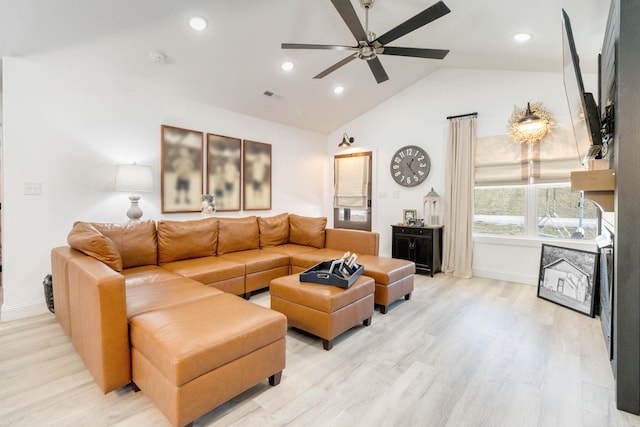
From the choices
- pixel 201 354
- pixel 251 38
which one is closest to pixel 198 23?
pixel 251 38

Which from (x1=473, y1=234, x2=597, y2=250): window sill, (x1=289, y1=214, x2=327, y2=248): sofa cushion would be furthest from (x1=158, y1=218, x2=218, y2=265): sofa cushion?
(x1=473, y1=234, x2=597, y2=250): window sill

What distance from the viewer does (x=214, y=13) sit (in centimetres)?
279

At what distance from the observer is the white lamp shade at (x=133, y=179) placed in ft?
10.3

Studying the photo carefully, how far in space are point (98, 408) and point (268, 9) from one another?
11.0 ft

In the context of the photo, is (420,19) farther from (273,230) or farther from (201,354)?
(273,230)

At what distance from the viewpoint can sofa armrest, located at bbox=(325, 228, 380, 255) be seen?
3.81m

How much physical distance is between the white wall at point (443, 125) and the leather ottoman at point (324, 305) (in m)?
2.62

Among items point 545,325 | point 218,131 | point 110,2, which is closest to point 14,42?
point 110,2

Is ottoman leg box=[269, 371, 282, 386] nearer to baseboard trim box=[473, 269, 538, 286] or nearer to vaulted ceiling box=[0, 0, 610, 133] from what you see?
vaulted ceiling box=[0, 0, 610, 133]

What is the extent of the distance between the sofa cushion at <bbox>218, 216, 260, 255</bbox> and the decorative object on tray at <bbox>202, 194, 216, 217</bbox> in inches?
15.3

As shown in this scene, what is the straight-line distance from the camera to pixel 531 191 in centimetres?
408

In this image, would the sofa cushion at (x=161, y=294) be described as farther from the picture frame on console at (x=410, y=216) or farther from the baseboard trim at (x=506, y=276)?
the baseboard trim at (x=506, y=276)

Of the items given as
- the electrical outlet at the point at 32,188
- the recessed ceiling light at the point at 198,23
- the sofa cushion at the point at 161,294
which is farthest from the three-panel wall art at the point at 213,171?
the sofa cushion at the point at 161,294

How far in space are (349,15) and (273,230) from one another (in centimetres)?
291
